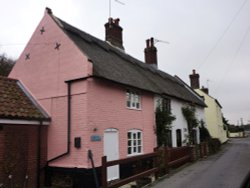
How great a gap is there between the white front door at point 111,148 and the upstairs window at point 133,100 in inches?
85.5

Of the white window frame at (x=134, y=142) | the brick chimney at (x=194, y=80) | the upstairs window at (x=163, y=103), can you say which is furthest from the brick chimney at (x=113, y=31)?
the brick chimney at (x=194, y=80)

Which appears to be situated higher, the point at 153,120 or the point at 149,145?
the point at 153,120

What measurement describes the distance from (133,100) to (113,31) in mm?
8124

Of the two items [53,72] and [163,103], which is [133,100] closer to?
[163,103]

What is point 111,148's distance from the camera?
42.6ft

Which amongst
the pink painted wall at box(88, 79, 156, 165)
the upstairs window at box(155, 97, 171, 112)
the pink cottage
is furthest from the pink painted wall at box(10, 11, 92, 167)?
the upstairs window at box(155, 97, 171, 112)

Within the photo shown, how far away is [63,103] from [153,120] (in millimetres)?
6413

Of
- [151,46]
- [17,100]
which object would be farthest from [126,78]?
[151,46]

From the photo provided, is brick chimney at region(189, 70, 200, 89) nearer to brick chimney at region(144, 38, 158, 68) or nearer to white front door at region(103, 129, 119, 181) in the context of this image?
brick chimney at region(144, 38, 158, 68)

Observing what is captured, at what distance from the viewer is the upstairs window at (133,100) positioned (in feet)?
49.0

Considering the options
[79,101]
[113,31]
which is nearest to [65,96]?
[79,101]

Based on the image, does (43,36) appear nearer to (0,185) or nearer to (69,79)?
(69,79)

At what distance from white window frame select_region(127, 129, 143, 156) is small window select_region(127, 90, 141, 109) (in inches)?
54.4

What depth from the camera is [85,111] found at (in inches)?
467
